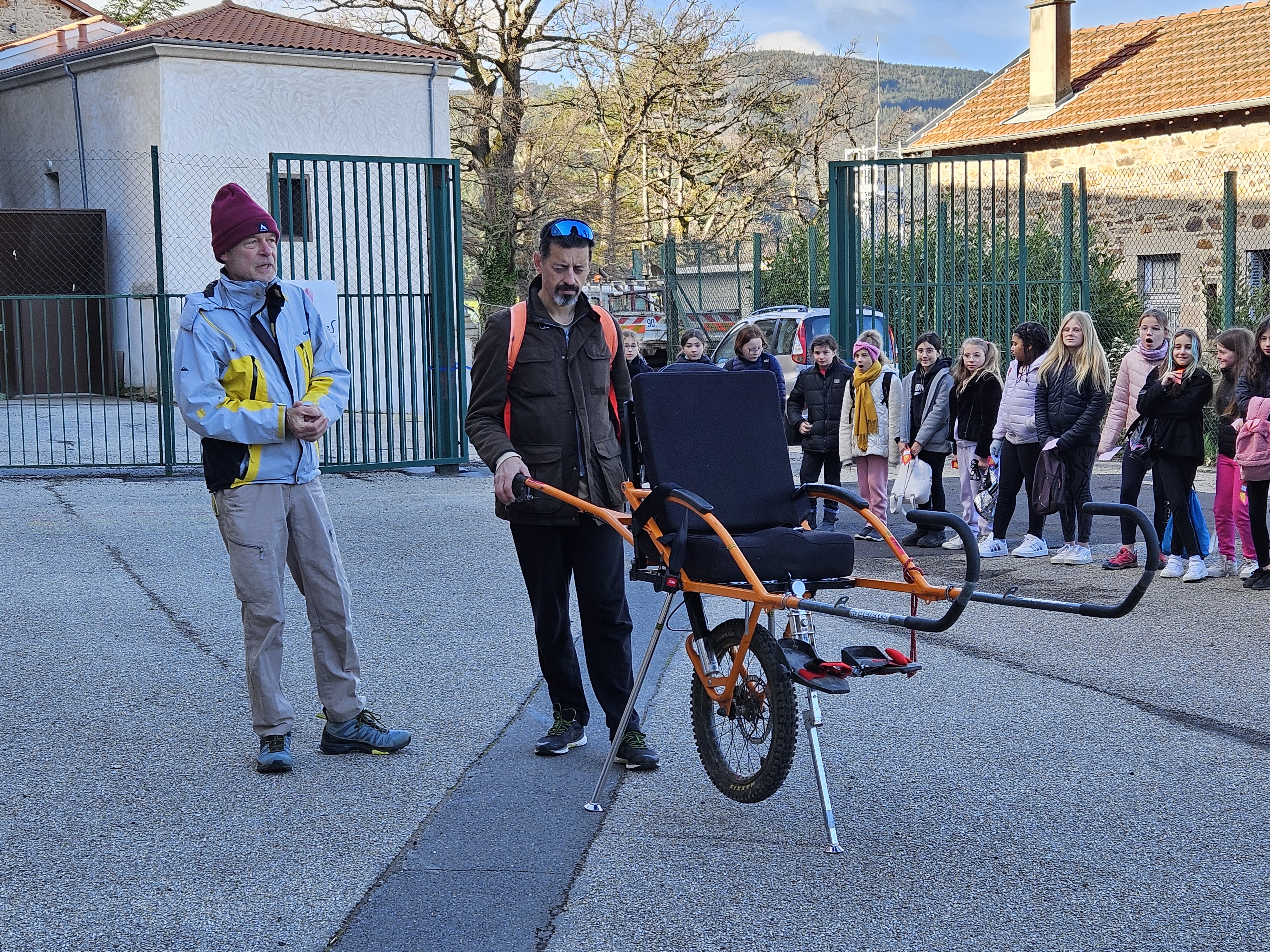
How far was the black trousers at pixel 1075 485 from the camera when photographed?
964 cm

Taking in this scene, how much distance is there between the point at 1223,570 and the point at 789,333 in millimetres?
12336

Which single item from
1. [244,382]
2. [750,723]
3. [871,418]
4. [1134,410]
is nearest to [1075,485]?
[1134,410]

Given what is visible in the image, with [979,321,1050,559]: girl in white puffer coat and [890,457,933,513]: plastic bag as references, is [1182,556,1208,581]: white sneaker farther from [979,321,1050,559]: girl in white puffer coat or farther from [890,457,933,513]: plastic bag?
[890,457,933,513]: plastic bag

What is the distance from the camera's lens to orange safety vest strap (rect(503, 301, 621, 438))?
5.08 metres

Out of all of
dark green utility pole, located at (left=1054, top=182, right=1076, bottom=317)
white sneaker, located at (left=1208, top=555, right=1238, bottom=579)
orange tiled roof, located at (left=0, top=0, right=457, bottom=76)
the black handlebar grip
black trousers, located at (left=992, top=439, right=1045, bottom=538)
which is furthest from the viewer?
orange tiled roof, located at (left=0, top=0, right=457, bottom=76)

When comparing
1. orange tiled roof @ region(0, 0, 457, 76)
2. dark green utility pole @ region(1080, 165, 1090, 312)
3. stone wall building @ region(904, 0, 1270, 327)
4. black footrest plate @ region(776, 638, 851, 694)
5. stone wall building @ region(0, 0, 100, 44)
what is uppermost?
stone wall building @ region(0, 0, 100, 44)

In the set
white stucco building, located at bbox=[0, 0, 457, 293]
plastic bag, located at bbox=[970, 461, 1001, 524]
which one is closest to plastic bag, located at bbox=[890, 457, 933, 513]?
plastic bag, located at bbox=[970, 461, 1001, 524]

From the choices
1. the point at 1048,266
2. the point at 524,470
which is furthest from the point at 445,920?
the point at 1048,266

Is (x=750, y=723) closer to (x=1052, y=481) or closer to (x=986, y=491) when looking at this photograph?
(x=1052, y=481)

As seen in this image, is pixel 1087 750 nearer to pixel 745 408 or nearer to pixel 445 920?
pixel 745 408

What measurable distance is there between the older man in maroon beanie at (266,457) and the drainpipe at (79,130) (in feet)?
78.5

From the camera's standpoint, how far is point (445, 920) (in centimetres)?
383

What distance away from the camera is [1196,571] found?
352 inches

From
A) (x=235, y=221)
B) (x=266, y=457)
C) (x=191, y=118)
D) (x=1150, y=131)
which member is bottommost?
(x=266, y=457)
